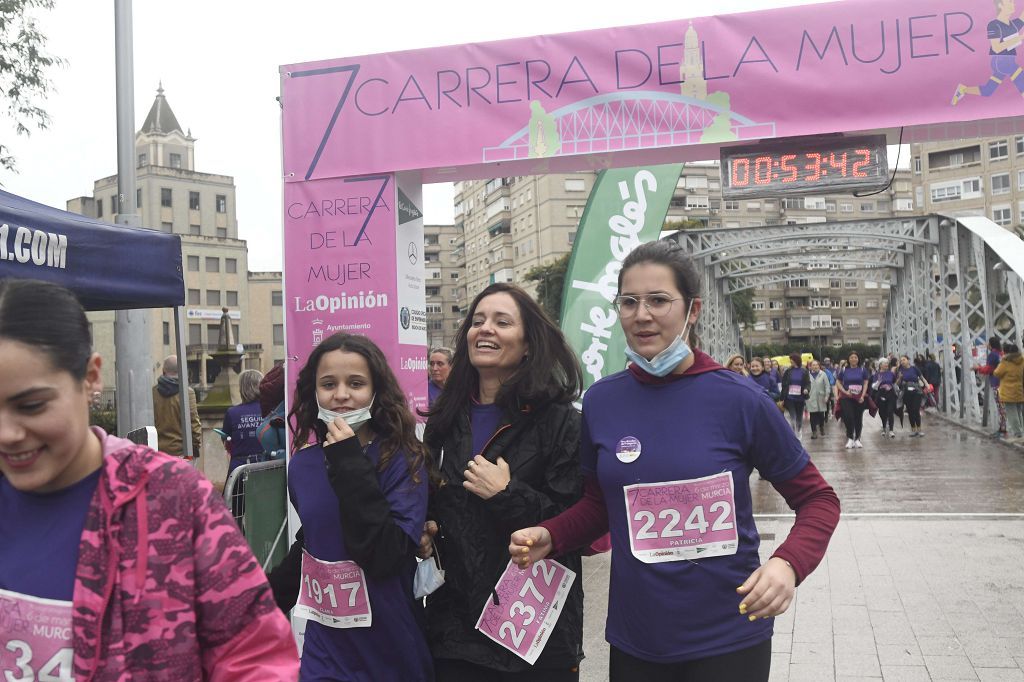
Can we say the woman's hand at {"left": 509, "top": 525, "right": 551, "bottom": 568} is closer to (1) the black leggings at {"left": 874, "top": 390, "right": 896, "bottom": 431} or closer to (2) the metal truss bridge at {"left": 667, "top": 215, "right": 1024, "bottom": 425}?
(2) the metal truss bridge at {"left": 667, "top": 215, "right": 1024, "bottom": 425}

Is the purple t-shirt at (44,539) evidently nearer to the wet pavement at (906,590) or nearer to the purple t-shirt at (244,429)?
the wet pavement at (906,590)

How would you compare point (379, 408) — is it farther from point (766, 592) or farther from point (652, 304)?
point (766, 592)

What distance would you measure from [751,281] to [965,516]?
106ft

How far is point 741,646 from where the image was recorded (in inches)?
103

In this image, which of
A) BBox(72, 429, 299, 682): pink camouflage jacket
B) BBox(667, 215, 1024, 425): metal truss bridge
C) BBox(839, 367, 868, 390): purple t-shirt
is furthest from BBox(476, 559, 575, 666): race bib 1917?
BBox(839, 367, 868, 390): purple t-shirt

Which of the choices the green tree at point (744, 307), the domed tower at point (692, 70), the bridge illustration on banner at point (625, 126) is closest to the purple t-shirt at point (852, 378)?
the bridge illustration on banner at point (625, 126)

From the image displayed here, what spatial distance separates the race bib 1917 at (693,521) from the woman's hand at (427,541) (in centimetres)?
76

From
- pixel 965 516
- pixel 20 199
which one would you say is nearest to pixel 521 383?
pixel 20 199

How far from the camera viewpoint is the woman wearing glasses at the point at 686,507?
2627 mm

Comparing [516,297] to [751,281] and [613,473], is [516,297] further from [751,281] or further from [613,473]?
[751,281]

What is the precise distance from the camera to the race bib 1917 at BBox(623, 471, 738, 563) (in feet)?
8.83

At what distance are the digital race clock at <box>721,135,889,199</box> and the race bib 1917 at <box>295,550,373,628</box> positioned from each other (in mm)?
4819

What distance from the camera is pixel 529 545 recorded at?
287cm

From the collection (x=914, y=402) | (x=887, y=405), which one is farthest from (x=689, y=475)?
(x=887, y=405)
